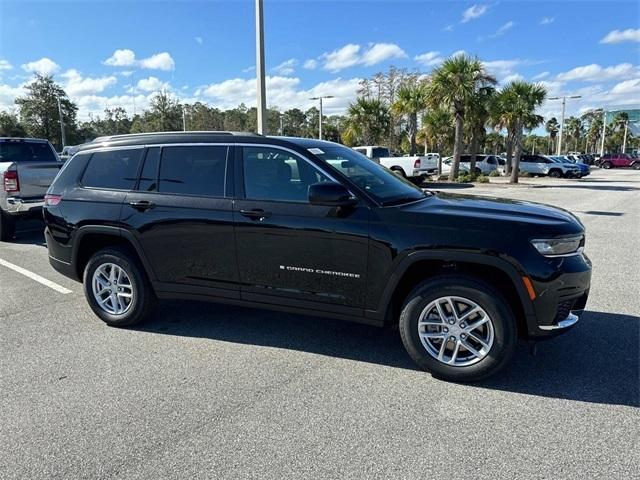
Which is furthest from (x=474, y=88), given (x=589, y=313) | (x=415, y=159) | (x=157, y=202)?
(x=157, y=202)

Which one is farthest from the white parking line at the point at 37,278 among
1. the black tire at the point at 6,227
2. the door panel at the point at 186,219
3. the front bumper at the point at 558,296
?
the front bumper at the point at 558,296

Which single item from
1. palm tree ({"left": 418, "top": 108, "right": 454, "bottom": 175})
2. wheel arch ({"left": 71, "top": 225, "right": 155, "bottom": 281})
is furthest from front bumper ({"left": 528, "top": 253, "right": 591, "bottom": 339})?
palm tree ({"left": 418, "top": 108, "right": 454, "bottom": 175})

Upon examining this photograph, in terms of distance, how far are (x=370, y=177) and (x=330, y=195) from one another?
2.34 ft

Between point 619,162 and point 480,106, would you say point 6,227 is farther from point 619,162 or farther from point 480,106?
point 619,162

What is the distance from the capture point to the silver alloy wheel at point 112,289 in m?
4.60

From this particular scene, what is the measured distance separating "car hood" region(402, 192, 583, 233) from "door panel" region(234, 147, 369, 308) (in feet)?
1.78

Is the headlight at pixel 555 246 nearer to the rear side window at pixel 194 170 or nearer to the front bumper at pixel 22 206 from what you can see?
the rear side window at pixel 194 170

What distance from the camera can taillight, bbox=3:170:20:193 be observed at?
27.6 ft

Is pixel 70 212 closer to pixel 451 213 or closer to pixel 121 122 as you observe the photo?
pixel 451 213

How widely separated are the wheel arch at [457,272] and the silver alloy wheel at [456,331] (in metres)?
0.23

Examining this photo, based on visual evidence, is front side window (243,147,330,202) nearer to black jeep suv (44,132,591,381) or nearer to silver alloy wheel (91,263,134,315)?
black jeep suv (44,132,591,381)

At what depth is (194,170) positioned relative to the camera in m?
4.24

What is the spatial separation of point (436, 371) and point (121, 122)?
3066 inches

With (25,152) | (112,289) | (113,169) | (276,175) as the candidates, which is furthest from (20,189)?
(276,175)
